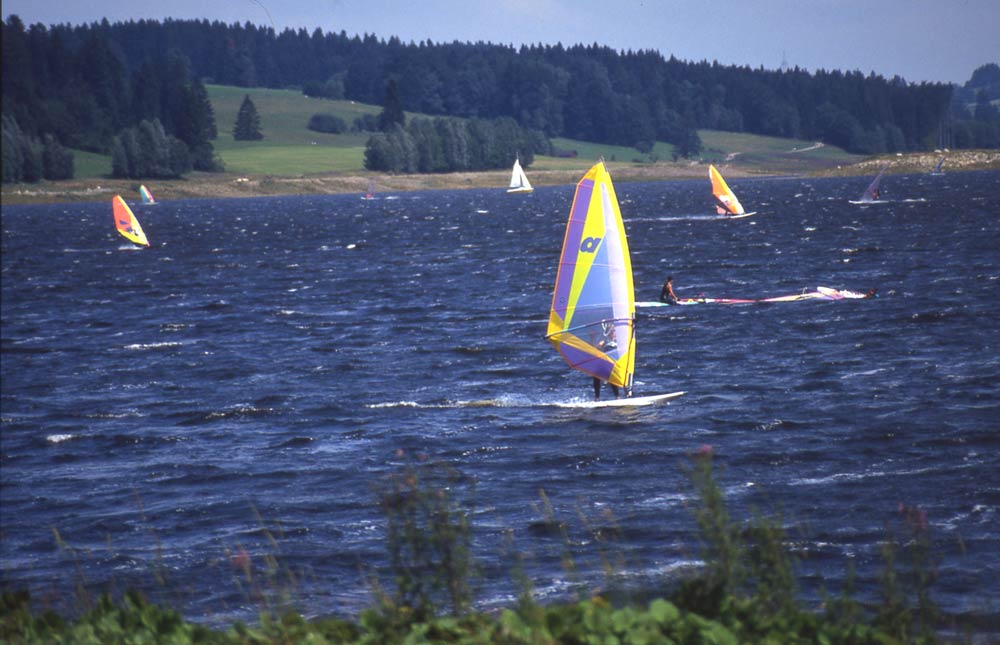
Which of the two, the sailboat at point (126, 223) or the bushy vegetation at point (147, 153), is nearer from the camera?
the sailboat at point (126, 223)

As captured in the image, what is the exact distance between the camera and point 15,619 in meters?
10.7

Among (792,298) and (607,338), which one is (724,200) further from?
(607,338)

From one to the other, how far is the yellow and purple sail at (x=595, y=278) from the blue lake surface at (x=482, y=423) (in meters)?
1.87

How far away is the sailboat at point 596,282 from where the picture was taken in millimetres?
31609

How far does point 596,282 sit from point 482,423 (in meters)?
4.63

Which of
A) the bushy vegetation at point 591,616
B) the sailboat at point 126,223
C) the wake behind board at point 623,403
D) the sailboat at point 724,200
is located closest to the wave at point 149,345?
the wake behind board at point 623,403

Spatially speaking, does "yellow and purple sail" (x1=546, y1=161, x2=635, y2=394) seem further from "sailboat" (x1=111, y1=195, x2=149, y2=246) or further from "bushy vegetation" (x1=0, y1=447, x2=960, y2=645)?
"sailboat" (x1=111, y1=195, x2=149, y2=246)

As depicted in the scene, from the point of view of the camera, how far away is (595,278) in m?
31.8

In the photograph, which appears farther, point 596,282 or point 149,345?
point 149,345

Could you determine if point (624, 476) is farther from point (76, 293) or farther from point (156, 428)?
point (76, 293)

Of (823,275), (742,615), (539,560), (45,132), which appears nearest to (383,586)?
(539,560)

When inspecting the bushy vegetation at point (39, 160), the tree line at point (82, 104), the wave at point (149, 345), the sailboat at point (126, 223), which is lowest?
the wave at point (149, 345)

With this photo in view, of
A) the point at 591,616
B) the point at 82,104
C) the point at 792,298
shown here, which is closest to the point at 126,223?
the point at 82,104

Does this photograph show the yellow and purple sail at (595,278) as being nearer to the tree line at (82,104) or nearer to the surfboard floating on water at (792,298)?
the tree line at (82,104)
